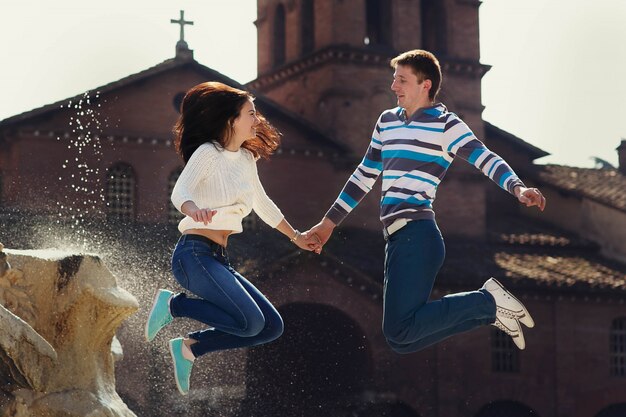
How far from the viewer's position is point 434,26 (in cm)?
3897

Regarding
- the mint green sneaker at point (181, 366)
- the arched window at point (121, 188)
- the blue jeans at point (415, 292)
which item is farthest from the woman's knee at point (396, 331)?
the arched window at point (121, 188)

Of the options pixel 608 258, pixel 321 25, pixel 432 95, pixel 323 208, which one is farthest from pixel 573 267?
pixel 432 95

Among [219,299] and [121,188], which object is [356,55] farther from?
[219,299]

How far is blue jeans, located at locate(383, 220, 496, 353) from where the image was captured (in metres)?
6.93

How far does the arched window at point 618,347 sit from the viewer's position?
115 feet

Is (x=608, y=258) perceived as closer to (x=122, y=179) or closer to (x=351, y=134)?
(x=351, y=134)

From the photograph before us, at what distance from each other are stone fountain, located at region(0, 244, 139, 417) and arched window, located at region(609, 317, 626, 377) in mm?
28431

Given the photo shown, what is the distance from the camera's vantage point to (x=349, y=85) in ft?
119

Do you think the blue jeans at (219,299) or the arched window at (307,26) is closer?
the blue jeans at (219,299)

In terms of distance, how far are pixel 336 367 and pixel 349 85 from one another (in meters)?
9.57

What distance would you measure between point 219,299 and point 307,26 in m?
33.0

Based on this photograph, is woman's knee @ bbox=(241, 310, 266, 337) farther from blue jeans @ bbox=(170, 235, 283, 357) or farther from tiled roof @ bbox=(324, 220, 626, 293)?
tiled roof @ bbox=(324, 220, 626, 293)

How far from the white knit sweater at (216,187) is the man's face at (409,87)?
38.5 inches

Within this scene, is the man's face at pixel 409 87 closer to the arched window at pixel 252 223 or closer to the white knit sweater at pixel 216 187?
the white knit sweater at pixel 216 187
